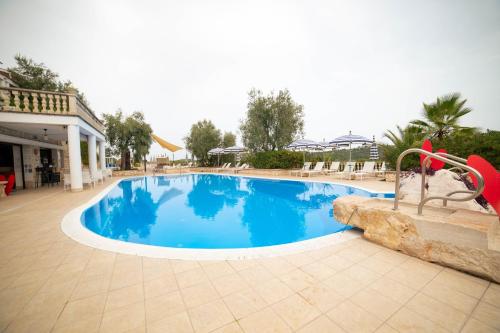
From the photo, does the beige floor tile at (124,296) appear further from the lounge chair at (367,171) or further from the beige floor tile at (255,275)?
the lounge chair at (367,171)

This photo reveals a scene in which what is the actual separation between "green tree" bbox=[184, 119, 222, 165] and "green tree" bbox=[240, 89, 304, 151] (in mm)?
6513

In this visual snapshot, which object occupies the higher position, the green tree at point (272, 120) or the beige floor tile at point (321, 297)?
the green tree at point (272, 120)

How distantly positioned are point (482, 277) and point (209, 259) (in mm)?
3518

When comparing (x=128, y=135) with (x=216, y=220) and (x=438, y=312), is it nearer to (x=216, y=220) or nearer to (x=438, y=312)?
(x=216, y=220)

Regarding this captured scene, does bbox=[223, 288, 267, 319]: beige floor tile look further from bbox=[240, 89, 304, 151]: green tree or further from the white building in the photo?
bbox=[240, 89, 304, 151]: green tree

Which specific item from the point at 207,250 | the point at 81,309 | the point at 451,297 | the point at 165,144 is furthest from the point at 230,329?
the point at 165,144

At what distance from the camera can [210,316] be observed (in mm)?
1739

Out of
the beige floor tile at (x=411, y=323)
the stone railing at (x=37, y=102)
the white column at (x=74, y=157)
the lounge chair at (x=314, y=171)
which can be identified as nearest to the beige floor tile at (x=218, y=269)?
the beige floor tile at (x=411, y=323)

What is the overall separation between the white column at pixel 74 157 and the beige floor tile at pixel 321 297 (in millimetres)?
11665

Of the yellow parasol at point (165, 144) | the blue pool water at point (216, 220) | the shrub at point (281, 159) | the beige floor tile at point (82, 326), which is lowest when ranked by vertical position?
the blue pool water at point (216, 220)

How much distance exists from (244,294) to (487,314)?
2319 mm

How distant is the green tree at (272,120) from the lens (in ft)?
55.1

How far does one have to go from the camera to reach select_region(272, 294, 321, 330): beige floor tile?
1654 millimetres

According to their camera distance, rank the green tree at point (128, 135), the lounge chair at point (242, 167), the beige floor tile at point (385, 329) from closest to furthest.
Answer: the beige floor tile at point (385, 329)
the green tree at point (128, 135)
the lounge chair at point (242, 167)
